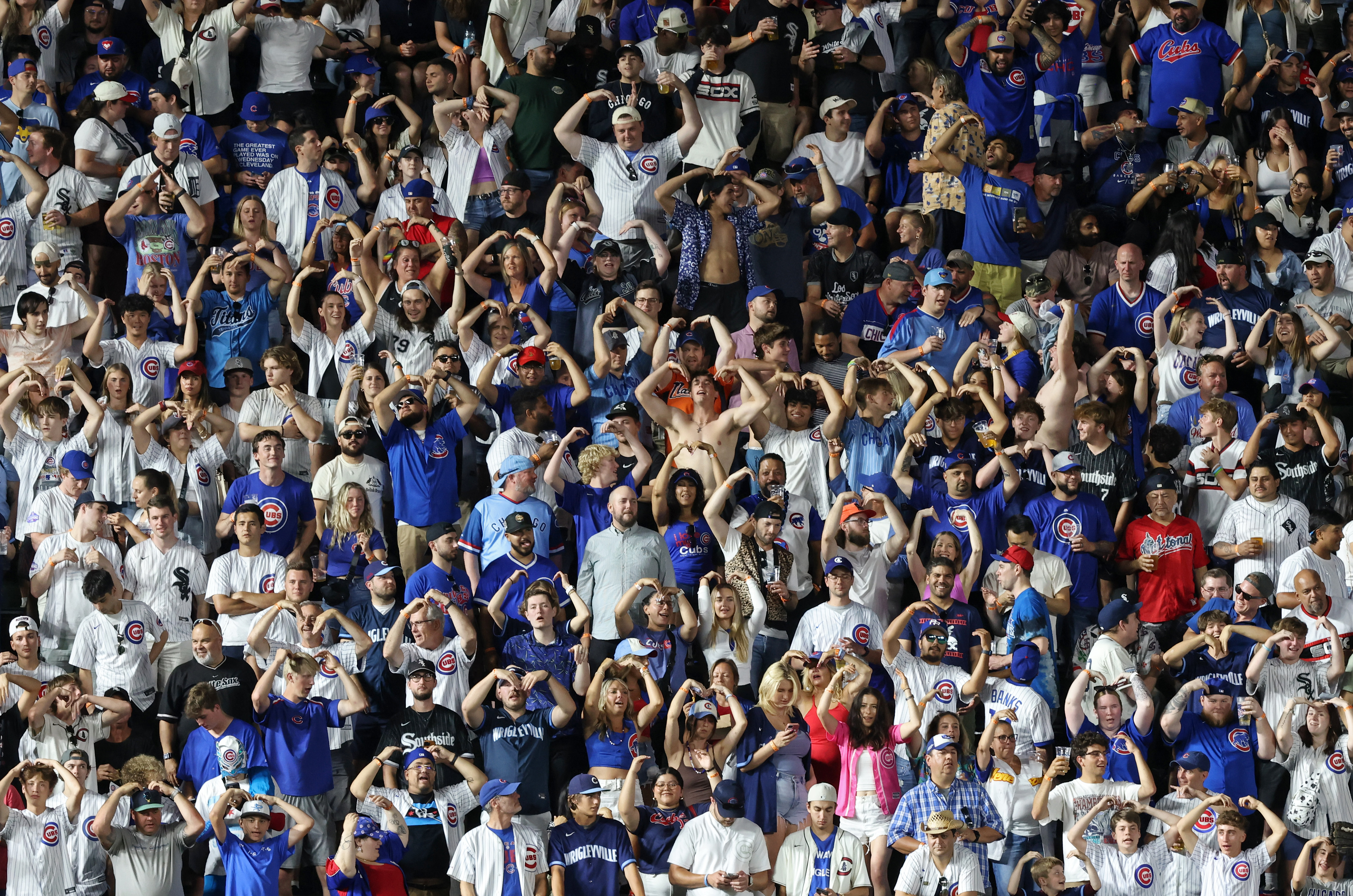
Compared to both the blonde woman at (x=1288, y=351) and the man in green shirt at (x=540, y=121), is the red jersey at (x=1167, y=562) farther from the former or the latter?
the man in green shirt at (x=540, y=121)

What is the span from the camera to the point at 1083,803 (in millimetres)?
14836

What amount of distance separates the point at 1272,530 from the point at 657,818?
517 cm

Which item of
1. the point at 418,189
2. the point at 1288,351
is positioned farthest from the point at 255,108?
the point at 1288,351

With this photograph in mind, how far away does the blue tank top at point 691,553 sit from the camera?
15961 millimetres

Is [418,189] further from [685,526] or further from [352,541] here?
[685,526]

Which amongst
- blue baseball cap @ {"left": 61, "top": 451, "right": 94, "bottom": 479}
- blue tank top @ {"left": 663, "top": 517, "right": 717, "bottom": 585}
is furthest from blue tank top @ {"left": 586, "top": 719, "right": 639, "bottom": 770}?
blue baseball cap @ {"left": 61, "top": 451, "right": 94, "bottom": 479}

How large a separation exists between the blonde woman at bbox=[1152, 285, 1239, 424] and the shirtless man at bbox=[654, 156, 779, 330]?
324 centimetres

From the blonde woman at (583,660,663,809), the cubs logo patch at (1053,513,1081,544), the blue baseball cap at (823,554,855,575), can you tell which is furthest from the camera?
the cubs logo patch at (1053,513,1081,544)

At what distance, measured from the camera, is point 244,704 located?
48.6 feet

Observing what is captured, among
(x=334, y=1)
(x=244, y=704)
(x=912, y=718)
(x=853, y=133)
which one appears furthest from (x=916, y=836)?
(x=334, y=1)

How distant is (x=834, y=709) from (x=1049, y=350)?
3826mm

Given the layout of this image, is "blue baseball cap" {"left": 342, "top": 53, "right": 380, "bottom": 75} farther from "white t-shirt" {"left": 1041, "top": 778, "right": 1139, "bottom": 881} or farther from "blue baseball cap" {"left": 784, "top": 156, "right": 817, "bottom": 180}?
"white t-shirt" {"left": 1041, "top": 778, "right": 1139, "bottom": 881}

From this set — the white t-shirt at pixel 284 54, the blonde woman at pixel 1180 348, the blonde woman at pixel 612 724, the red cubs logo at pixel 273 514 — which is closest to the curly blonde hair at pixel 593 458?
the blonde woman at pixel 612 724

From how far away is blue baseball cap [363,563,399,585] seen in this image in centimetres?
1559
